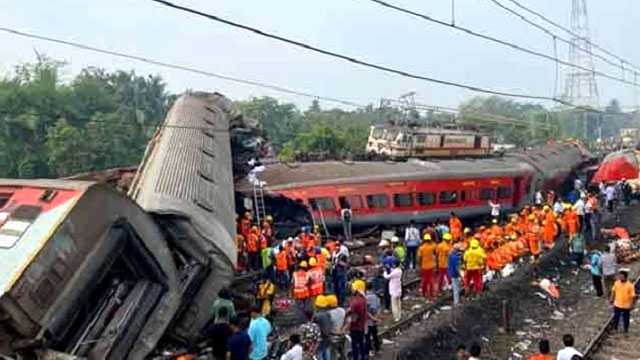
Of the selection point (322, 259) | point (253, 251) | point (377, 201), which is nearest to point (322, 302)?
point (322, 259)

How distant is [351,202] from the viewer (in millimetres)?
22766

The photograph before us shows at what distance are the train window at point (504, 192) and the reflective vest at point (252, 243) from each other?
13723 millimetres

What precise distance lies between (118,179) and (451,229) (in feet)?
29.0

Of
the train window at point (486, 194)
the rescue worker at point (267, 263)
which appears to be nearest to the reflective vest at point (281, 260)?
the rescue worker at point (267, 263)

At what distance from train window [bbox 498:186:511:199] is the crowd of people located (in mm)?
5123

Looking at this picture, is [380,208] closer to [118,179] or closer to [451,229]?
[451,229]

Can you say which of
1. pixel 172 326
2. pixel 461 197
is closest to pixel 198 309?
pixel 172 326

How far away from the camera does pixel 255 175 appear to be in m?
23.7

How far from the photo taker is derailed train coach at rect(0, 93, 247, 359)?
6.46m

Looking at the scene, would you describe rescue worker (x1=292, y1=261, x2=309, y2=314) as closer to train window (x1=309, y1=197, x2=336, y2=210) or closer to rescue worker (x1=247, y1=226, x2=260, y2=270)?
rescue worker (x1=247, y1=226, x2=260, y2=270)

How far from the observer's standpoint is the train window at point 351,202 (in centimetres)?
2266

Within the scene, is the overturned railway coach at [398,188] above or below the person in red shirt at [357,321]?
above

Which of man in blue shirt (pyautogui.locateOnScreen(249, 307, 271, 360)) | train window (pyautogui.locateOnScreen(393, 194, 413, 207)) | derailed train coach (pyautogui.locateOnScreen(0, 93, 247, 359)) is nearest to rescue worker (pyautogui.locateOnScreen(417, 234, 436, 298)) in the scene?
derailed train coach (pyautogui.locateOnScreen(0, 93, 247, 359))

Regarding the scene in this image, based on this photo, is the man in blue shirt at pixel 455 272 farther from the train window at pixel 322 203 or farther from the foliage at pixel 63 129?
the foliage at pixel 63 129
